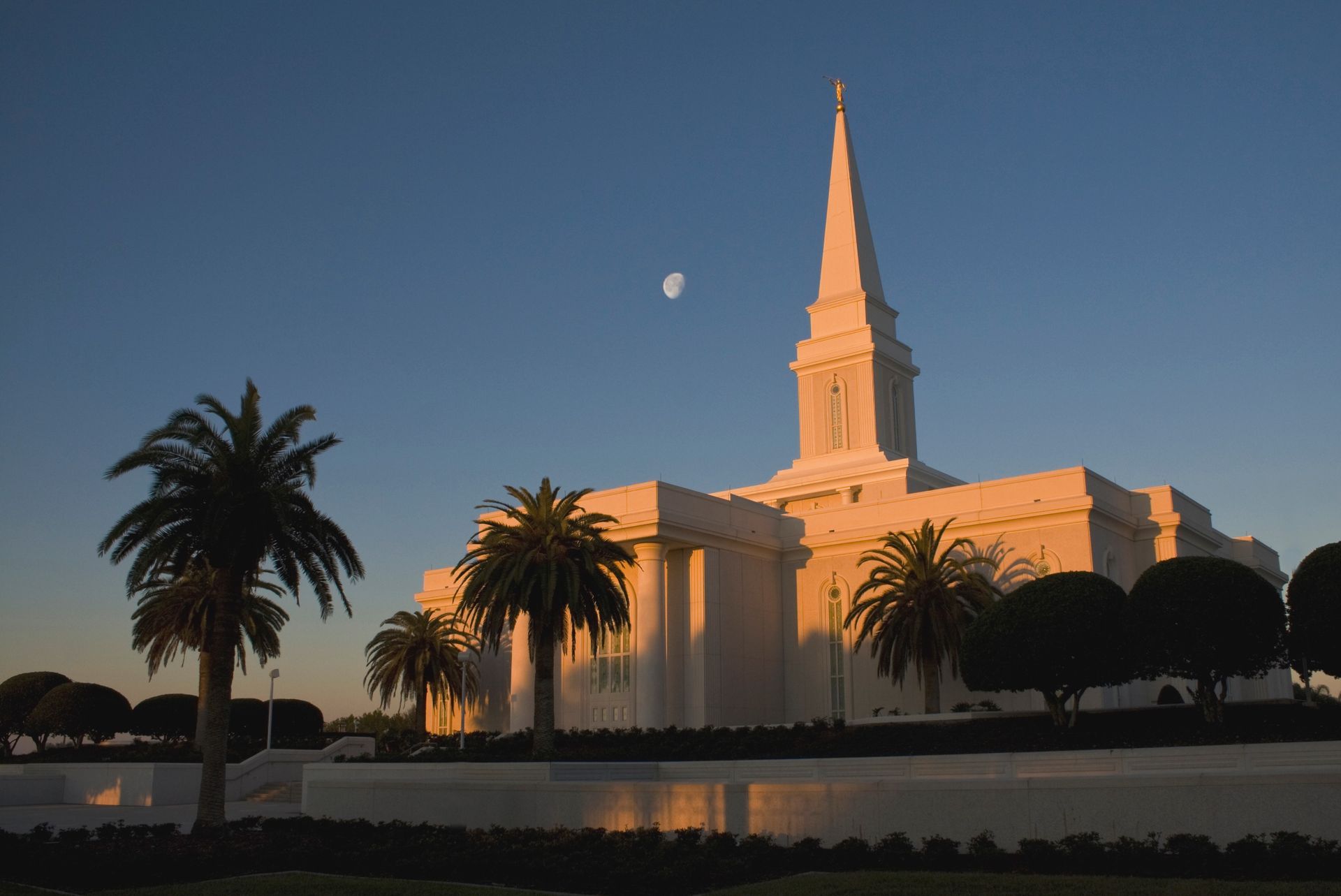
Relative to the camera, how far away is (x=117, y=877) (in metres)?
15.8

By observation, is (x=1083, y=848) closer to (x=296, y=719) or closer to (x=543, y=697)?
(x=543, y=697)

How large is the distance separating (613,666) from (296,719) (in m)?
18.6

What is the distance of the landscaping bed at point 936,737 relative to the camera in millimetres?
24156

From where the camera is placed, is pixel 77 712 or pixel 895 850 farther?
pixel 77 712

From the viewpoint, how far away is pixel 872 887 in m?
12.8

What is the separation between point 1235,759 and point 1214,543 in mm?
24211

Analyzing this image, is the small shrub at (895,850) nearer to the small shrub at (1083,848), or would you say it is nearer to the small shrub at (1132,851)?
the small shrub at (1083,848)

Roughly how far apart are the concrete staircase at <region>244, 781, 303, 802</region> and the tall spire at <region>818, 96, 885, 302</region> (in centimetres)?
2606

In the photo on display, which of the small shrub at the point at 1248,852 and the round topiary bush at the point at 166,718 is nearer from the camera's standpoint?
the small shrub at the point at 1248,852

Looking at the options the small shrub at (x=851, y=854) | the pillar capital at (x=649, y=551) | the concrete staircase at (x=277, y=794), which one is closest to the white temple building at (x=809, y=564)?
the pillar capital at (x=649, y=551)

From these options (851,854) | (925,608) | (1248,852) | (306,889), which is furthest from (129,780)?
(1248,852)

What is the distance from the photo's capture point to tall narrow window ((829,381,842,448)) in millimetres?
46250

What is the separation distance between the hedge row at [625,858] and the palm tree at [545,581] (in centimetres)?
899

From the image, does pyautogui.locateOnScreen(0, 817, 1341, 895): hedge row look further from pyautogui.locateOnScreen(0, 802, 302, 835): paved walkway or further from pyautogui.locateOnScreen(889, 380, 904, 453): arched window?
pyautogui.locateOnScreen(889, 380, 904, 453): arched window
